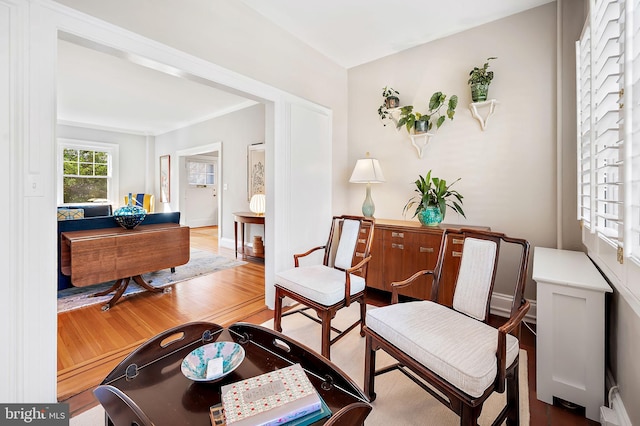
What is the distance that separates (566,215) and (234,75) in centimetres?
295

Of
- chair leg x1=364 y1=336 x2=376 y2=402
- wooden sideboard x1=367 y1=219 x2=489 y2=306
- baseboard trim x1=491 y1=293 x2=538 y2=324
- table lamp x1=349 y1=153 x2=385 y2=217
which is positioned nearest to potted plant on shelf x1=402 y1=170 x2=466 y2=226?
wooden sideboard x1=367 y1=219 x2=489 y2=306

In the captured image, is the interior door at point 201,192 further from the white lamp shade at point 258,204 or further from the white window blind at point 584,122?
the white window blind at point 584,122

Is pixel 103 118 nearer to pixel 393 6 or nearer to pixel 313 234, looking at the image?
pixel 313 234

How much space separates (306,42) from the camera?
2936mm

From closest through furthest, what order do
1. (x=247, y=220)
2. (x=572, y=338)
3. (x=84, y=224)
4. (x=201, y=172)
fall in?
(x=572, y=338)
(x=84, y=224)
(x=247, y=220)
(x=201, y=172)

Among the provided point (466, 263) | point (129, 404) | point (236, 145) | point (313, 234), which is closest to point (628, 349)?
point (466, 263)

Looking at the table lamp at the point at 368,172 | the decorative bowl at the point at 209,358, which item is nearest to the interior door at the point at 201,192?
the table lamp at the point at 368,172

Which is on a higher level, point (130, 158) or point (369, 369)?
point (130, 158)

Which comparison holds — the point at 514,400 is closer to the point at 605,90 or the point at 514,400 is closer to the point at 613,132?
the point at 613,132

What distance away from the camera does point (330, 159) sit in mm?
3330

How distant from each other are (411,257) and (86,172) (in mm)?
Answer: 7729

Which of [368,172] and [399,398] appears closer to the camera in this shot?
[399,398]

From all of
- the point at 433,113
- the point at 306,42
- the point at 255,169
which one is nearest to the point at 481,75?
the point at 433,113

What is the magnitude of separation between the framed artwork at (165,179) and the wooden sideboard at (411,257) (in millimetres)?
6173
